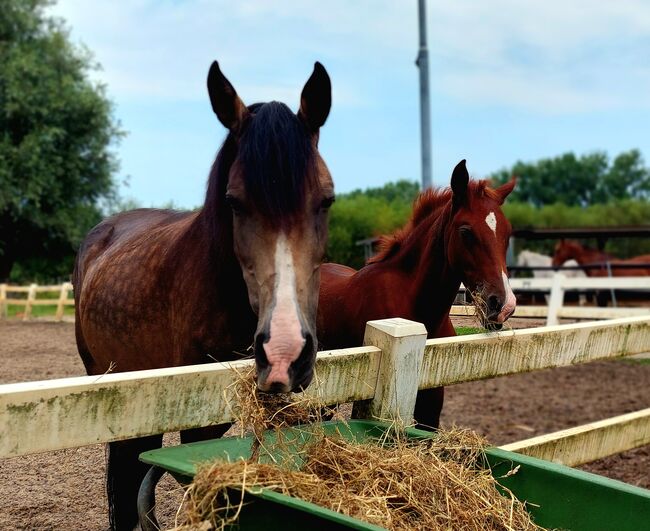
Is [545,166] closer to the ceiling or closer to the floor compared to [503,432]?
closer to the ceiling

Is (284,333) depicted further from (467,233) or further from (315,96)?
(467,233)

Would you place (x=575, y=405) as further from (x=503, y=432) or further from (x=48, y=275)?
(x=48, y=275)

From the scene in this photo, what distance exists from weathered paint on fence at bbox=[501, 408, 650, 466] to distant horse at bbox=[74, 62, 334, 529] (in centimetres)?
134

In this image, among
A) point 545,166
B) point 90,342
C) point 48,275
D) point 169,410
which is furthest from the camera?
point 545,166

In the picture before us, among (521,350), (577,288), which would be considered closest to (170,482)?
(521,350)

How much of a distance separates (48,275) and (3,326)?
15.1 m

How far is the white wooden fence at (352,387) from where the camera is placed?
160 centimetres

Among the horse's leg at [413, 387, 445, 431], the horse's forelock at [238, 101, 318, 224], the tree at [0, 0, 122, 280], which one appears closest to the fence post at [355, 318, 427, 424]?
the horse's forelock at [238, 101, 318, 224]

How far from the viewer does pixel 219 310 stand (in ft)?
8.02

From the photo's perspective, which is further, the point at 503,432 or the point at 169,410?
the point at 503,432

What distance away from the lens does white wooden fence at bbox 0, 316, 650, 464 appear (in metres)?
1.60

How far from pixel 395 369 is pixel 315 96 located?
3.24 feet

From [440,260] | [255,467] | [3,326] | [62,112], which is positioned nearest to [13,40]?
[62,112]

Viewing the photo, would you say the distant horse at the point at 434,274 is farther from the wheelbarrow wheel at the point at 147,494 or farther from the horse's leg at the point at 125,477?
the wheelbarrow wheel at the point at 147,494
